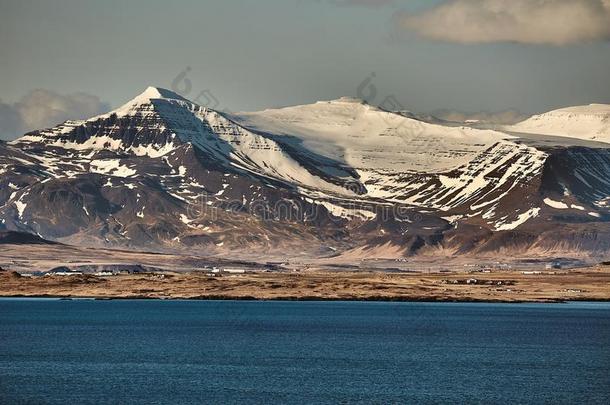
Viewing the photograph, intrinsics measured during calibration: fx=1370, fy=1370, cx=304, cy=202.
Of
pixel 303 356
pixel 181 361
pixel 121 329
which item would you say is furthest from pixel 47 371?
pixel 121 329

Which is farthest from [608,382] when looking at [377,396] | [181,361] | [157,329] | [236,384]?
[157,329]

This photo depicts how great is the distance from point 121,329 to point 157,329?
503cm

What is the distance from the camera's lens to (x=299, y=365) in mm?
140125

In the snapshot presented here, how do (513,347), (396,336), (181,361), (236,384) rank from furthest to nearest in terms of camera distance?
(396,336)
(513,347)
(181,361)
(236,384)

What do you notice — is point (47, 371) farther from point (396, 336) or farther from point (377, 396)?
point (396, 336)

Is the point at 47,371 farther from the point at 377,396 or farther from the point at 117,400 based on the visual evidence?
the point at 377,396

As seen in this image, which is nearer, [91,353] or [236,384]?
[236,384]

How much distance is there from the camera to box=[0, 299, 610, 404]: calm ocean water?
116375 millimetres

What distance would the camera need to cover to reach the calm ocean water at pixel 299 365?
4582 inches

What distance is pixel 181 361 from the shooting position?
142125 millimetres

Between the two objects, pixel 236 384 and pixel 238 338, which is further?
pixel 238 338

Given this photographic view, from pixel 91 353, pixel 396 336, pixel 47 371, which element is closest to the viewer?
pixel 47 371

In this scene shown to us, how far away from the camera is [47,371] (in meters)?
131

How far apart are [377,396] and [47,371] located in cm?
3473
